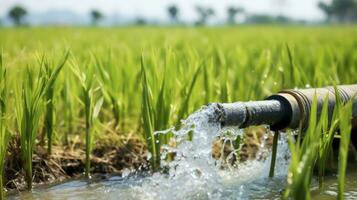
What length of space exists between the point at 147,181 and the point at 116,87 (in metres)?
0.82

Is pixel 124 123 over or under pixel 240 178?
over

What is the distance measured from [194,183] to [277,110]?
0.52 metres

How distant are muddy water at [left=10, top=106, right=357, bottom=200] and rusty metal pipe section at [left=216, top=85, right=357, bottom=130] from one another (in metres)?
0.08

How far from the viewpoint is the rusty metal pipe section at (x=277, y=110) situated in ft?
7.04

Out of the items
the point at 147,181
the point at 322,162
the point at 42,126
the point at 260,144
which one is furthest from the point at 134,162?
the point at 322,162

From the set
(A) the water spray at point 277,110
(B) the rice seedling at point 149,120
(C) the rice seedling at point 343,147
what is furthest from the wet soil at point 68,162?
(C) the rice seedling at point 343,147

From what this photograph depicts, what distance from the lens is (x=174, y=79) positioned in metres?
2.82

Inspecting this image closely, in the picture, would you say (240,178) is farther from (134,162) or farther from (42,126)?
(42,126)

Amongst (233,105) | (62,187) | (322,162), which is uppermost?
(233,105)

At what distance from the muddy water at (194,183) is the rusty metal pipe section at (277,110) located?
0.25 feet

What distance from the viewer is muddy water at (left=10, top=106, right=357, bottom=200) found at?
7.38 ft

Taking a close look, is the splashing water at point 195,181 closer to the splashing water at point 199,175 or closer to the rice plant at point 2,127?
the splashing water at point 199,175

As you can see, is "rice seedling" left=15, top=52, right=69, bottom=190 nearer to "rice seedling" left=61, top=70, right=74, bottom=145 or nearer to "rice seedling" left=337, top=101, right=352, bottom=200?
"rice seedling" left=61, top=70, right=74, bottom=145

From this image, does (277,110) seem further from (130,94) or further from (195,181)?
(130,94)
